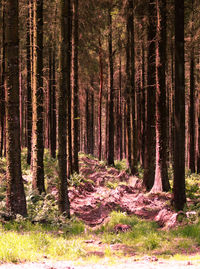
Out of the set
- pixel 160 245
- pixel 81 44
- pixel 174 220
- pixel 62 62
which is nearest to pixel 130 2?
pixel 81 44

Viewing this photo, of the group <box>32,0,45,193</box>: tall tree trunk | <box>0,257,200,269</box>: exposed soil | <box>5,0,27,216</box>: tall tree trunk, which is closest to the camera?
<box>0,257,200,269</box>: exposed soil

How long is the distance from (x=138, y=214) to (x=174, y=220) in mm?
2022

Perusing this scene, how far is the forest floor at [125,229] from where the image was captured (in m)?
5.54

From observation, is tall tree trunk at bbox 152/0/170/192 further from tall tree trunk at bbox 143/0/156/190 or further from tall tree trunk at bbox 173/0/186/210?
tall tree trunk at bbox 173/0/186/210

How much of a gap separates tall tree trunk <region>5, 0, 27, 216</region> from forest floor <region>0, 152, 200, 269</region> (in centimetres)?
152

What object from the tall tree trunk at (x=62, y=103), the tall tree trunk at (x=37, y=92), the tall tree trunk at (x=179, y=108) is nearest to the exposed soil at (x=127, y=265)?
the tall tree trunk at (x=62, y=103)

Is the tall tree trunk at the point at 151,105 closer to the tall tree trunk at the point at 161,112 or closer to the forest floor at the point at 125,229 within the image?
the tall tree trunk at the point at 161,112

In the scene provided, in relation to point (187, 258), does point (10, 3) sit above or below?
above

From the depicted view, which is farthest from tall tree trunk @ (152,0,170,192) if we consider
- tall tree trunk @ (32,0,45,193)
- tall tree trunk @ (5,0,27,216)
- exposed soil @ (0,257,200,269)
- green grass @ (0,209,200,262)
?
exposed soil @ (0,257,200,269)

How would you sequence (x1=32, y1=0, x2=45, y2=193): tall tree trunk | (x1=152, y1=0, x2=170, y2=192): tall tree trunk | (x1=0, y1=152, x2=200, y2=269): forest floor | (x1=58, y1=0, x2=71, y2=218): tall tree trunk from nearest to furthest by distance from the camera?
(x1=0, y1=152, x2=200, y2=269): forest floor < (x1=58, y1=0, x2=71, y2=218): tall tree trunk < (x1=32, y1=0, x2=45, y2=193): tall tree trunk < (x1=152, y1=0, x2=170, y2=192): tall tree trunk

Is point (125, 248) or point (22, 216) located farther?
point (22, 216)

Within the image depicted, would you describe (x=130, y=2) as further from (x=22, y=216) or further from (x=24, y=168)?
(x=22, y=216)

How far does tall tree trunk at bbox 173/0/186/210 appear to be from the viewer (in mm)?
9203

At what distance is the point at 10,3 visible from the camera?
7684 mm
